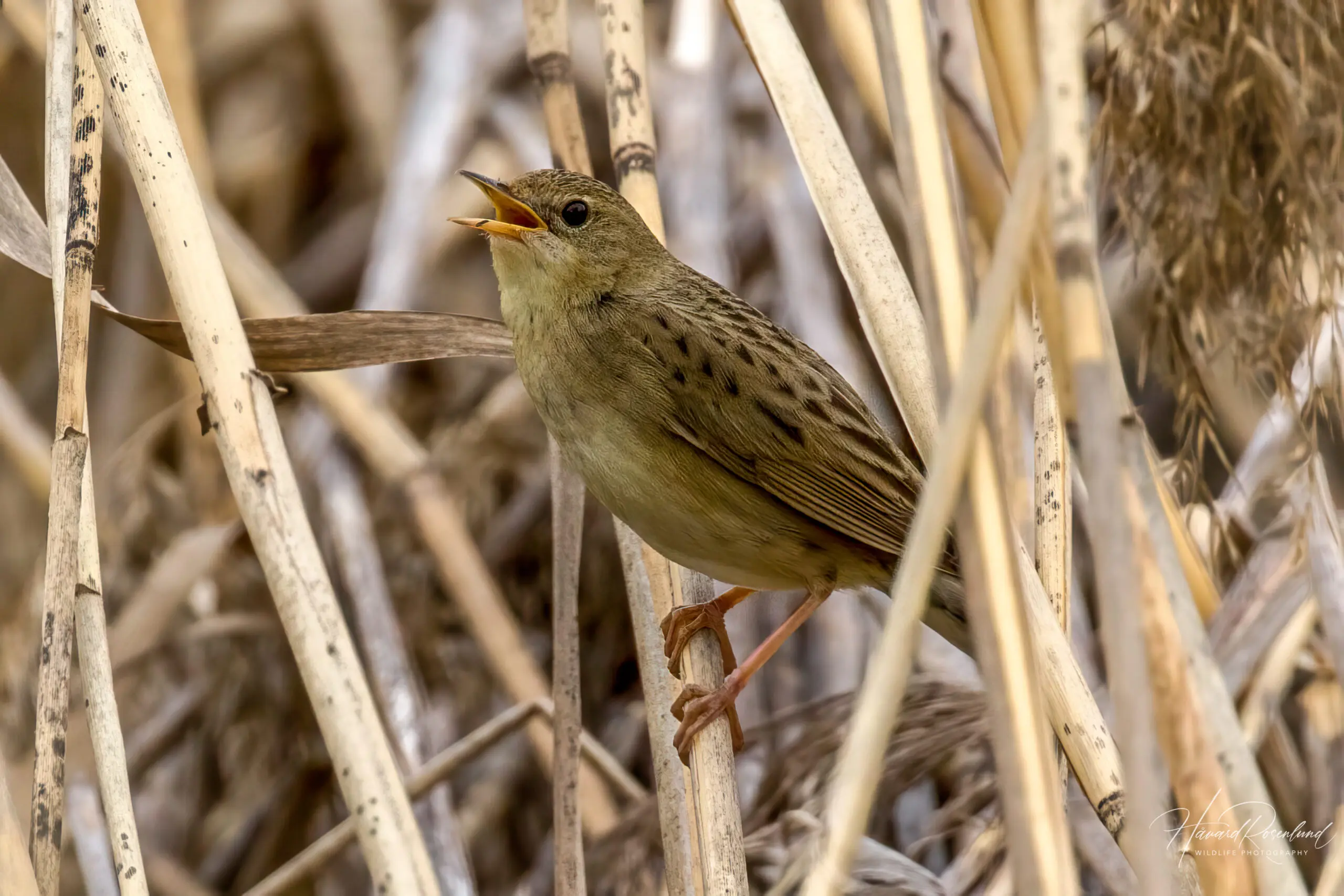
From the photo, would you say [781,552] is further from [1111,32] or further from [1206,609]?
[1111,32]

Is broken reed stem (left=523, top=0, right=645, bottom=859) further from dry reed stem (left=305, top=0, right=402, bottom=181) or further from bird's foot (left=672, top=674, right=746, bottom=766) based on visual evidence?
dry reed stem (left=305, top=0, right=402, bottom=181)

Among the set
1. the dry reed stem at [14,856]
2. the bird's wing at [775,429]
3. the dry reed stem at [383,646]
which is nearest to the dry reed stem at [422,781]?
the dry reed stem at [383,646]

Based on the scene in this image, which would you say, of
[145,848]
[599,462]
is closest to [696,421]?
[599,462]

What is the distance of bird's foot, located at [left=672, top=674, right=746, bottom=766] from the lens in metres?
2.01

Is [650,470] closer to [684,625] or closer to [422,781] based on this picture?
[684,625]

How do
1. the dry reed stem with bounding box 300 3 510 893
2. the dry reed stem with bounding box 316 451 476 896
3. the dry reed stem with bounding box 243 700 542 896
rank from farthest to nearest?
the dry reed stem with bounding box 300 3 510 893, the dry reed stem with bounding box 316 451 476 896, the dry reed stem with bounding box 243 700 542 896

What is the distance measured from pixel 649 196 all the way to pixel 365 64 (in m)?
2.52

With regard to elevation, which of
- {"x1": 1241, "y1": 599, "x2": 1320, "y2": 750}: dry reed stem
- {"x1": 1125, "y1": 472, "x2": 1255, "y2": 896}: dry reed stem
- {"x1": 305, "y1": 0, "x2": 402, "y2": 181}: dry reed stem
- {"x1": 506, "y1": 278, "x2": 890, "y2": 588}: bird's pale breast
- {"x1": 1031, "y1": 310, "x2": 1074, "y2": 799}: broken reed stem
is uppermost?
{"x1": 305, "y1": 0, "x2": 402, "y2": 181}: dry reed stem

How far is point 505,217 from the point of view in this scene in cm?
256

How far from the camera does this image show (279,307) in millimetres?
3410

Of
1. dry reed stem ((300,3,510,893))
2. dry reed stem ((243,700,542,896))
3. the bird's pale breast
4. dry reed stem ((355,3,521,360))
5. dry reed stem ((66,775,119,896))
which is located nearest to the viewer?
the bird's pale breast

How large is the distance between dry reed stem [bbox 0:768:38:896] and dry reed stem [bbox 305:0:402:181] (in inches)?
130

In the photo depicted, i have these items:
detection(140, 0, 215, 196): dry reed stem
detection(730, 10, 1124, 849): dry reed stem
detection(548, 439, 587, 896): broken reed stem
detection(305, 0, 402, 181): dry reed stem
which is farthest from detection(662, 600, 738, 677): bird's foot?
detection(305, 0, 402, 181): dry reed stem

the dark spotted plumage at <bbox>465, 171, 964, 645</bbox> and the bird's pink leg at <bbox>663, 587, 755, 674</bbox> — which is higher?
the dark spotted plumage at <bbox>465, 171, 964, 645</bbox>
